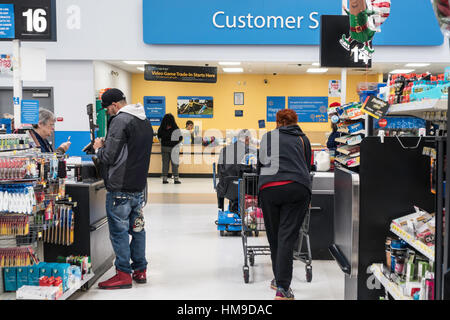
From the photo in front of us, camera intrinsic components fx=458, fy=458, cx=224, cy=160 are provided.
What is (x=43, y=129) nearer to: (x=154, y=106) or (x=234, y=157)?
(x=234, y=157)

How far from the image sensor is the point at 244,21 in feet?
31.5

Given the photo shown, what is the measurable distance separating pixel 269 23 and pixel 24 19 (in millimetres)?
6331

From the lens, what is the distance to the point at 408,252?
2.61 metres

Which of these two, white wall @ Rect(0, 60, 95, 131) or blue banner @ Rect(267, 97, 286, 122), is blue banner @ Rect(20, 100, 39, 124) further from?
blue banner @ Rect(267, 97, 286, 122)

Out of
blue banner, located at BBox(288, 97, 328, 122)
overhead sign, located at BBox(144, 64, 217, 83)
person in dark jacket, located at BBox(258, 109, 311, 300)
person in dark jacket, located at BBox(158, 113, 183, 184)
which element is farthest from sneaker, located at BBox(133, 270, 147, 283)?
blue banner, located at BBox(288, 97, 328, 122)

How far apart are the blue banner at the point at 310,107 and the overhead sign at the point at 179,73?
11.0ft

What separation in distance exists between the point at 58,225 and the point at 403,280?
2.79 m

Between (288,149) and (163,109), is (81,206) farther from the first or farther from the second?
(163,109)

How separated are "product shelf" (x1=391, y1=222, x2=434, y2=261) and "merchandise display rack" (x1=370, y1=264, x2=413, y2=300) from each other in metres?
0.26

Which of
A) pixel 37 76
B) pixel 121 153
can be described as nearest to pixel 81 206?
pixel 121 153

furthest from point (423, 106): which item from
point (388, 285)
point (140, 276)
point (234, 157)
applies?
point (234, 157)

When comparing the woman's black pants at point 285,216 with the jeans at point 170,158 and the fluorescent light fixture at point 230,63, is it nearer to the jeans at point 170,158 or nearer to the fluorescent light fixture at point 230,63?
the fluorescent light fixture at point 230,63

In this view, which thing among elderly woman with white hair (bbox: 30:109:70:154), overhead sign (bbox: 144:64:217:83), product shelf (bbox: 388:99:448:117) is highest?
overhead sign (bbox: 144:64:217:83)

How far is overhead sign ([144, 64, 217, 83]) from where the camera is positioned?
1008 cm
